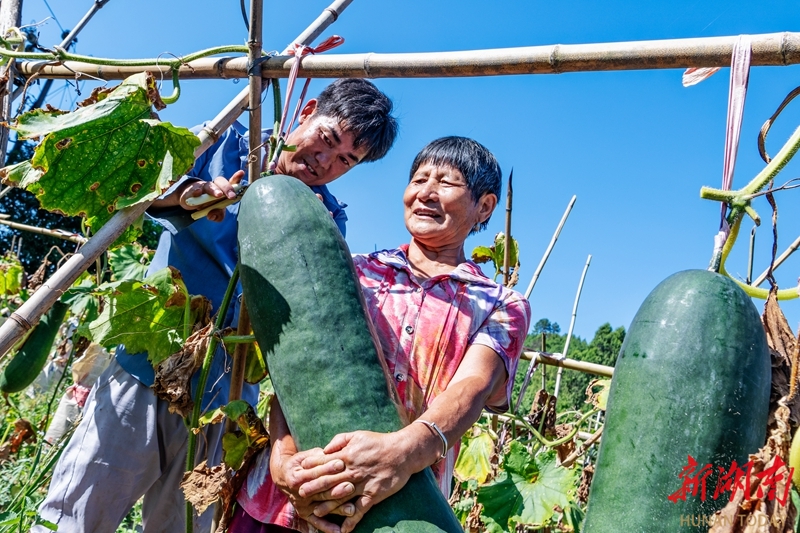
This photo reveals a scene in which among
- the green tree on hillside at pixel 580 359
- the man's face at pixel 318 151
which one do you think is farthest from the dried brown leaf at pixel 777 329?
the green tree on hillside at pixel 580 359

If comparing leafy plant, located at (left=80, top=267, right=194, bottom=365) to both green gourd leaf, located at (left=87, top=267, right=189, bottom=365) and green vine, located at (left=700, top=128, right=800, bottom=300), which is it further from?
green vine, located at (left=700, top=128, right=800, bottom=300)

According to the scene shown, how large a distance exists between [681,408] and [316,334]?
28.8 inches

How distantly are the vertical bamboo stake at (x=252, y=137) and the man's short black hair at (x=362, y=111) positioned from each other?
2.01 ft

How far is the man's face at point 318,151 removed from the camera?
2430mm

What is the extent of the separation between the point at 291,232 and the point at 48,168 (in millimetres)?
643

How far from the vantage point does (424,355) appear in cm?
181

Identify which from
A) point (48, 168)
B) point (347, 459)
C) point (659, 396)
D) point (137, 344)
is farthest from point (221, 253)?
point (659, 396)

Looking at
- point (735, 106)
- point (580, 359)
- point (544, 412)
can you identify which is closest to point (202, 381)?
point (735, 106)

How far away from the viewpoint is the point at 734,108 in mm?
1397

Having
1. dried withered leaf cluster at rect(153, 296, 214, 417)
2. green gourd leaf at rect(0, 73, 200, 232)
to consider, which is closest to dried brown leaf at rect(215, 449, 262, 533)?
dried withered leaf cluster at rect(153, 296, 214, 417)

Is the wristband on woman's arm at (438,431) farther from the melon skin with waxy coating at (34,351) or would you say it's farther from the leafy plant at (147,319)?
the melon skin with waxy coating at (34,351)

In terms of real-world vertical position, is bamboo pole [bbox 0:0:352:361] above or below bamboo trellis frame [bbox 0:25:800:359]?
below

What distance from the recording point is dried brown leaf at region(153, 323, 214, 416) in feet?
5.63

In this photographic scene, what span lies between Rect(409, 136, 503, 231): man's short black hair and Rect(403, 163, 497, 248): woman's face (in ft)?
0.06
